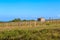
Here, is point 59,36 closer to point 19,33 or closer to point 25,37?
→ point 25,37

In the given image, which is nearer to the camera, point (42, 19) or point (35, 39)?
point (35, 39)

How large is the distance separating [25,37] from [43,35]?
1995 mm

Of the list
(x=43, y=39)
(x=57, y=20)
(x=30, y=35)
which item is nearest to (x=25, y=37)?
(x=30, y=35)

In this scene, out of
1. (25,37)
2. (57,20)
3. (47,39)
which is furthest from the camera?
(57,20)

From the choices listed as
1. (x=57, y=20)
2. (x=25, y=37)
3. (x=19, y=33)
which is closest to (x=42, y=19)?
(x=57, y=20)

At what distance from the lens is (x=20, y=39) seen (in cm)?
2597

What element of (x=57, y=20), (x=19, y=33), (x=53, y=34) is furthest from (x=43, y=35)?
(x=57, y=20)

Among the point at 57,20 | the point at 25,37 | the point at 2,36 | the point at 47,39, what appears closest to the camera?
the point at 47,39

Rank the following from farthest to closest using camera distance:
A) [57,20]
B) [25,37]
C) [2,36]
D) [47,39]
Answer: [57,20]
[2,36]
[25,37]
[47,39]

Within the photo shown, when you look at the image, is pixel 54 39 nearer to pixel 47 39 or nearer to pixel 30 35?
pixel 47 39

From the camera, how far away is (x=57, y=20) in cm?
4609

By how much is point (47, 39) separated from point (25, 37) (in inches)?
110

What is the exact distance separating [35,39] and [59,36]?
8.99 feet

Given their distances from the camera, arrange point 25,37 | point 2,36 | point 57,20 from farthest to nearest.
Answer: point 57,20, point 2,36, point 25,37
